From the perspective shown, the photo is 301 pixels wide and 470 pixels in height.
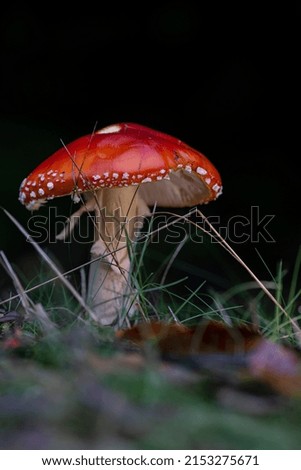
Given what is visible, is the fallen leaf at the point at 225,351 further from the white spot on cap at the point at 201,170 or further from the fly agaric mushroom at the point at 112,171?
the white spot on cap at the point at 201,170

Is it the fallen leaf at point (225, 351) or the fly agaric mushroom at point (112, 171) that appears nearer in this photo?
the fallen leaf at point (225, 351)

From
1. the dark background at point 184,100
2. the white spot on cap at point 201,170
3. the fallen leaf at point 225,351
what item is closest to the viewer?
the fallen leaf at point 225,351

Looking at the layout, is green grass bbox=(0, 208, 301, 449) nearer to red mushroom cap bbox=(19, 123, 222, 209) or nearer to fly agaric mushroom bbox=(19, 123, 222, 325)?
fly agaric mushroom bbox=(19, 123, 222, 325)

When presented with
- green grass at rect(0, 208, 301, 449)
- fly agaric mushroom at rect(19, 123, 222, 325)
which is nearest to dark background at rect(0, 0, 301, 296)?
fly agaric mushroom at rect(19, 123, 222, 325)

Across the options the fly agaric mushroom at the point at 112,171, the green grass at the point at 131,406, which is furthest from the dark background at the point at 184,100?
the green grass at the point at 131,406

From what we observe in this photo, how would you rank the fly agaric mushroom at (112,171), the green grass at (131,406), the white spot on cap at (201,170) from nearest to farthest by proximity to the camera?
1. the green grass at (131,406)
2. the fly agaric mushroom at (112,171)
3. the white spot on cap at (201,170)

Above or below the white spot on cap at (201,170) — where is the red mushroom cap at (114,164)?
above

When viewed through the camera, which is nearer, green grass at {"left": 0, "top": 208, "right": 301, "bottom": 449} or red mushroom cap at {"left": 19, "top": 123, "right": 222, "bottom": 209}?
green grass at {"left": 0, "top": 208, "right": 301, "bottom": 449}
